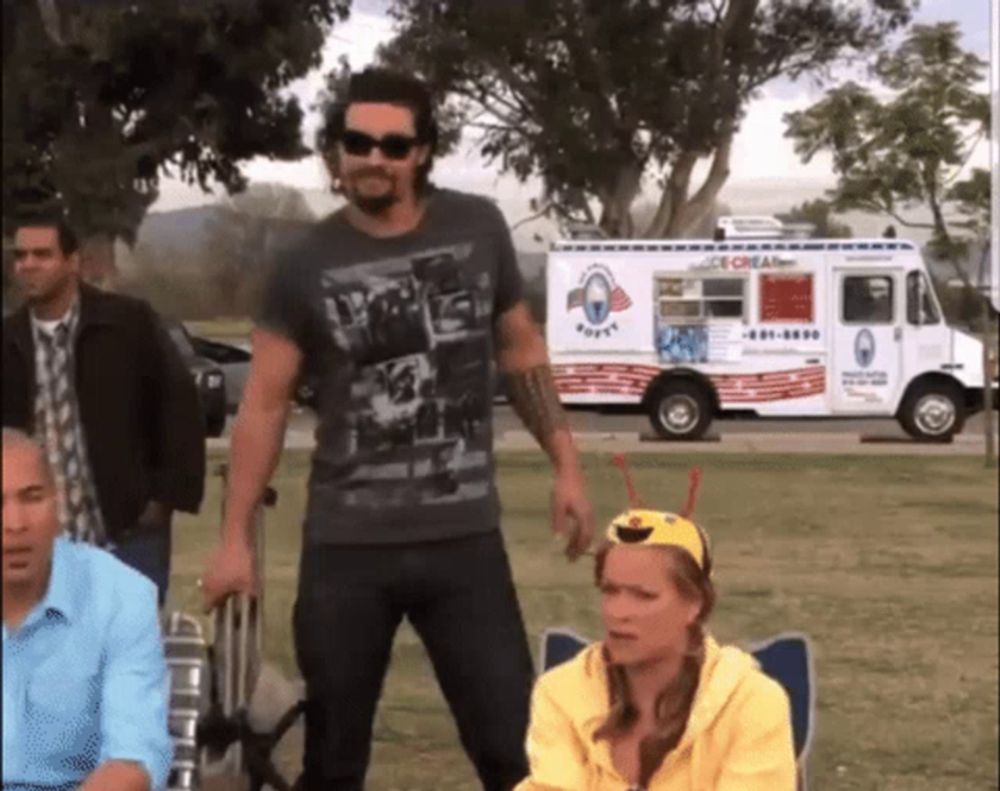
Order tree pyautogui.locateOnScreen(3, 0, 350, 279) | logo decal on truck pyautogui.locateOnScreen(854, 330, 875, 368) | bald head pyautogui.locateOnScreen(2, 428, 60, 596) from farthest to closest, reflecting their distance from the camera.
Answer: logo decal on truck pyautogui.locateOnScreen(854, 330, 875, 368) → tree pyautogui.locateOnScreen(3, 0, 350, 279) → bald head pyautogui.locateOnScreen(2, 428, 60, 596)

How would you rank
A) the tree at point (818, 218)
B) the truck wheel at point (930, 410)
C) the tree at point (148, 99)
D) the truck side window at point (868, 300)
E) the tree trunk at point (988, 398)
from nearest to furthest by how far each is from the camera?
the tree at point (148, 99) < the tree at point (818, 218) < the tree trunk at point (988, 398) < the truck side window at point (868, 300) < the truck wheel at point (930, 410)

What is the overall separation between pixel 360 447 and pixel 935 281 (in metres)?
1.44

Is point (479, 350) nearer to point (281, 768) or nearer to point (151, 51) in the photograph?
point (151, 51)

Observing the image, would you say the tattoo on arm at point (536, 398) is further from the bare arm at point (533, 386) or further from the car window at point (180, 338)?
the car window at point (180, 338)

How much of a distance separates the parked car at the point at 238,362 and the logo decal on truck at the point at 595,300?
2.08 ft

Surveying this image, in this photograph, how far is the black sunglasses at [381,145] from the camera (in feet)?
8.21

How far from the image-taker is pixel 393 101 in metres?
2.52

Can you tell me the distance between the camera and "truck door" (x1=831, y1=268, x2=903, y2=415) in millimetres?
4691

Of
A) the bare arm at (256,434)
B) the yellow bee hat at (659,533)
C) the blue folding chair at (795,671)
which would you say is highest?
the bare arm at (256,434)

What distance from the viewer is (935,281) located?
3883 mm

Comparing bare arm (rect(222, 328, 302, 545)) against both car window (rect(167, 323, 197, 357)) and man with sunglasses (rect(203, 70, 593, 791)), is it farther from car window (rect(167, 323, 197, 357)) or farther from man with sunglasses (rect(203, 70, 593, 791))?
car window (rect(167, 323, 197, 357))

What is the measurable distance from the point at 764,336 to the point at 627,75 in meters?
1.38

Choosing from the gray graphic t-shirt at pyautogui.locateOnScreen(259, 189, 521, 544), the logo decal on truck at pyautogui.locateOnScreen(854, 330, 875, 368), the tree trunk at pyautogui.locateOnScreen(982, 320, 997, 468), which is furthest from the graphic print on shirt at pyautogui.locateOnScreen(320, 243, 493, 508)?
the logo decal on truck at pyautogui.locateOnScreen(854, 330, 875, 368)

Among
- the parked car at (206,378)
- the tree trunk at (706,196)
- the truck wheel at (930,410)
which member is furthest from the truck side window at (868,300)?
the parked car at (206,378)
